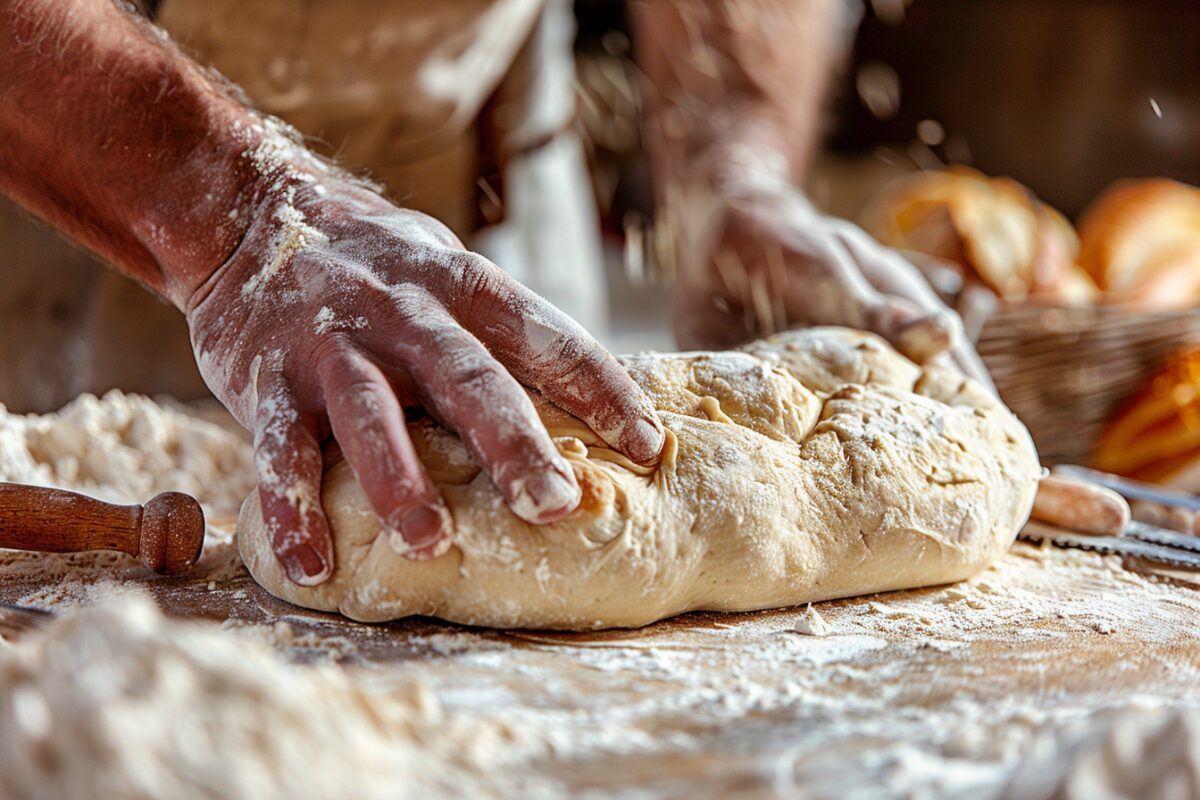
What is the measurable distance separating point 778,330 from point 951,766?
1.37m

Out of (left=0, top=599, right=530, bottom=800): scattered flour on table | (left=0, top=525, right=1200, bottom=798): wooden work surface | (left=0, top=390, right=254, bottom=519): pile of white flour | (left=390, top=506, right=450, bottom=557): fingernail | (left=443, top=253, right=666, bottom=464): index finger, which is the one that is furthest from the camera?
(left=0, top=390, right=254, bottom=519): pile of white flour

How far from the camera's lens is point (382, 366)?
3.82 ft

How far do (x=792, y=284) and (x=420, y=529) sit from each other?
3.89 feet

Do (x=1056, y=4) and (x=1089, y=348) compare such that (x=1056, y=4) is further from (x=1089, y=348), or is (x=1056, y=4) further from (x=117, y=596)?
(x=117, y=596)

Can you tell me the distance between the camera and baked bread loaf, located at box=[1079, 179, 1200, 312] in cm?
273

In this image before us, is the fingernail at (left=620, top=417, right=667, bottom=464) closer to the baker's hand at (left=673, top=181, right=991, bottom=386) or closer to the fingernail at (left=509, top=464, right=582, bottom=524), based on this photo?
the fingernail at (left=509, top=464, right=582, bottom=524)

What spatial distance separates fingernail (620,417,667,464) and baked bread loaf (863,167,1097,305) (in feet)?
5.34

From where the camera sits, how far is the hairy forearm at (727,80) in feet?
9.66

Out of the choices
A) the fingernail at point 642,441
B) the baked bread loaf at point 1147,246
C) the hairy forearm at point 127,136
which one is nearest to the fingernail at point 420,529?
the fingernail at point 642,441

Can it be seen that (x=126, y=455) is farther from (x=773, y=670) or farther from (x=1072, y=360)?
(x=1072, y=360)

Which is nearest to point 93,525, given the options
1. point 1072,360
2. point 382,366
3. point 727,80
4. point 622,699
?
point 382,366

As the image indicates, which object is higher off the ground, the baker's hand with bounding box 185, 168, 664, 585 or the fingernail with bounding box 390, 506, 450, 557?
the baker's hand with bounding box 185, 168, 664, 585

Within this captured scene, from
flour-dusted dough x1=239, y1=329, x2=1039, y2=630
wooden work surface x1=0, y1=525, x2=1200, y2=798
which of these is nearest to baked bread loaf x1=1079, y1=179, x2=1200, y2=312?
flour-dusted dough x1=239, y1=329, x2=1039, y2=630

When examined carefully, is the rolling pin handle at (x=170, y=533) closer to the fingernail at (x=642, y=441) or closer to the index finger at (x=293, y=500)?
the index finger at (x=293, y=500)
